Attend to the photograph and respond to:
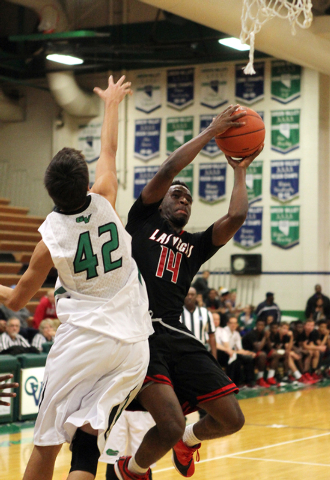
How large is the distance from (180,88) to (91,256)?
636 inches

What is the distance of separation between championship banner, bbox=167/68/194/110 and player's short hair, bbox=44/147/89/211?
52.0 feet

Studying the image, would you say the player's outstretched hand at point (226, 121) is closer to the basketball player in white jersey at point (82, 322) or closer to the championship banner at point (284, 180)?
the basketball player in white jersey at point (82, 322)

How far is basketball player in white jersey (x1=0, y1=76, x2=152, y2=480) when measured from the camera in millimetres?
3184

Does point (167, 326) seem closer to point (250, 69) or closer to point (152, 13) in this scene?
point (250, 69)

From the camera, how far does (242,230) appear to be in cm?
1797

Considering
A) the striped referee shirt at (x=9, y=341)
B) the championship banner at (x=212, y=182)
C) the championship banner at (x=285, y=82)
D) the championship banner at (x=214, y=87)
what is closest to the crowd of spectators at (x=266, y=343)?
the championship banner at (x=212, y=182)

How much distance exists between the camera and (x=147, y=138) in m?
19.1

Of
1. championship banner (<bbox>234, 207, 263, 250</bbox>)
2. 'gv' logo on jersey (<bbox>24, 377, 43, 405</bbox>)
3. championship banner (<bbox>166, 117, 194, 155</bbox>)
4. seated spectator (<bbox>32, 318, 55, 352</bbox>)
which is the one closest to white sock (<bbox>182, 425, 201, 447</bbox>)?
'gv' logo on jersey (<bbox>24, 377, 43, 405</bbox>)

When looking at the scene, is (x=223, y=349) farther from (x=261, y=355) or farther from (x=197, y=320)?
(x=197, y=320)

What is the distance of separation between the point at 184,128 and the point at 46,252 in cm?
1584

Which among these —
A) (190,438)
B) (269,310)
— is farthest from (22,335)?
(269,310)

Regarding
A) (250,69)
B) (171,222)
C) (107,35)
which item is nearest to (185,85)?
(107,35)

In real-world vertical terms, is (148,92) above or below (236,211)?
above

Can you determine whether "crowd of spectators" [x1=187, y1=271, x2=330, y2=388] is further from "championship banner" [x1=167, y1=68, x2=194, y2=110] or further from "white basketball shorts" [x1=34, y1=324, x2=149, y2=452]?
"white basketball shorts" [x1=34, y1=324, x2=149, y2=452]
